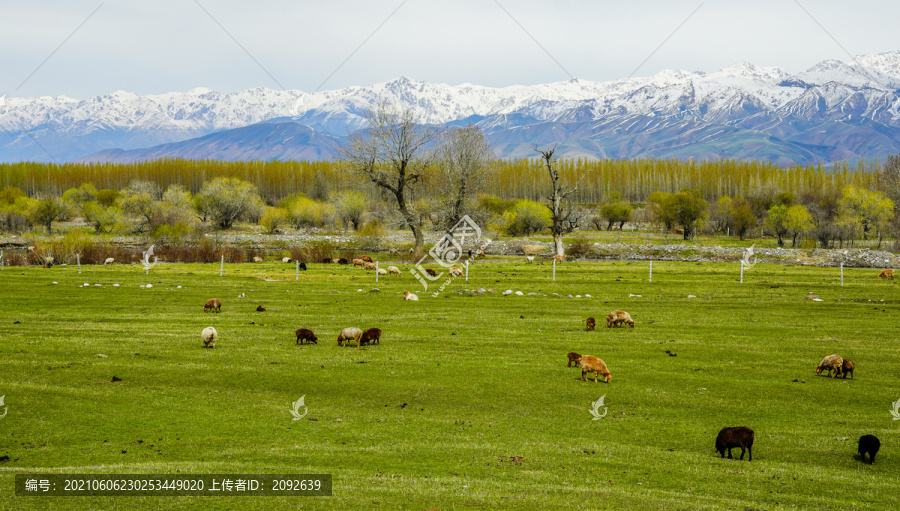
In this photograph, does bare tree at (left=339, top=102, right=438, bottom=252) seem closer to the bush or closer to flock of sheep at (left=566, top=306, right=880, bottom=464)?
the bush

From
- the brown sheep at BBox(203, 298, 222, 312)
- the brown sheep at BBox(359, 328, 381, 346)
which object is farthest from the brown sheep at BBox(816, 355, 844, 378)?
the brown sheep at BBox(203, 298, 222, 312)

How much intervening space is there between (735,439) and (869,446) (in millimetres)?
2087

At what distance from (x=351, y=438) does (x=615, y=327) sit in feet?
50.6

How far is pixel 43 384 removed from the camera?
14797 mm

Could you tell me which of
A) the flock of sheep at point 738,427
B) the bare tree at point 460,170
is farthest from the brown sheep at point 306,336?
the bare tree at point 460,170

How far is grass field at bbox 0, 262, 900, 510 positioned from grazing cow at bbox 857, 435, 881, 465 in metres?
0.21

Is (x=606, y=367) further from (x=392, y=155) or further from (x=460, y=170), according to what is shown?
(x=460, y=170)

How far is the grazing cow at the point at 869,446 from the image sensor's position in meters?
10.9

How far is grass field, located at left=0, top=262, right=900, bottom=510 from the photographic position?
9.64 metres

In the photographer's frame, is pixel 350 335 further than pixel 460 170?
No

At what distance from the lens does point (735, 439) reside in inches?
440

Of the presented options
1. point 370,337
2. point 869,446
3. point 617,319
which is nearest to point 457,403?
point 370,337

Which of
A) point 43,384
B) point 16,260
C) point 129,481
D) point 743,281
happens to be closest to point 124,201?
point 16,260

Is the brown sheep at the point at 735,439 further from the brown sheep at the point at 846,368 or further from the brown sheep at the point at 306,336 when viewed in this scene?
the brown sheep at the point at 306,336
